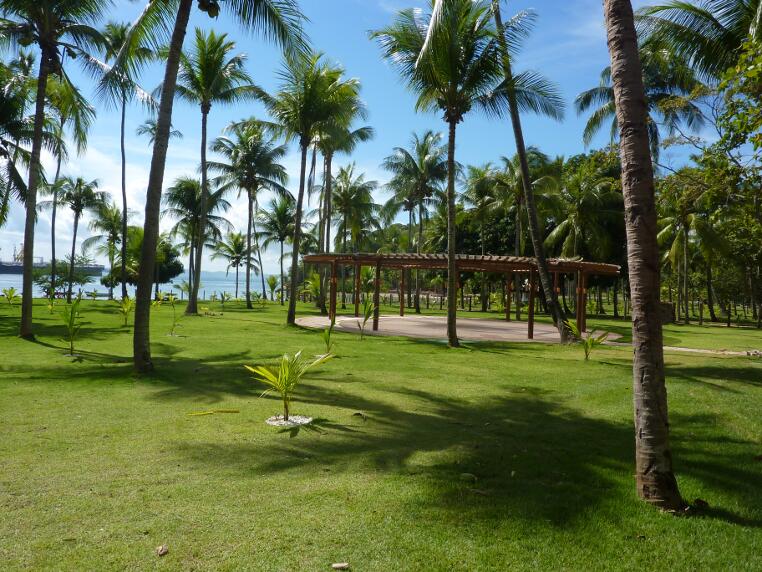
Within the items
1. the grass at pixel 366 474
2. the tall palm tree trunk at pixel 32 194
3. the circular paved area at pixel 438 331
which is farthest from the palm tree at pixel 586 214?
the tall palm tree trunk at pixel 32 194

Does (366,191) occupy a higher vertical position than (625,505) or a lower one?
higher

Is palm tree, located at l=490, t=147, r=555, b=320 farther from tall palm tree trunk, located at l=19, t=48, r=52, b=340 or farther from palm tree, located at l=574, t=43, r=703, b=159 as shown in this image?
tall palm tree trunk, located at l=19, t=48, r=52, b=340

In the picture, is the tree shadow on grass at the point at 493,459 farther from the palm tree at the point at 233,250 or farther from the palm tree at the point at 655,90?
the palm tree at the point at 233,250

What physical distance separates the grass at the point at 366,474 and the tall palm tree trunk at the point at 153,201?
667 mm

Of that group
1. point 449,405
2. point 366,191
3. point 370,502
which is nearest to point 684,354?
point 449,405

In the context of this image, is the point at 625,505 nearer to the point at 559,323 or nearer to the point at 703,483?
the point at 703,483

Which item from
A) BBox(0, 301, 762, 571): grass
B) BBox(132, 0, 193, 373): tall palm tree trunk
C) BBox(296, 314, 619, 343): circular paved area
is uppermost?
BBox(132, 0, 193, 373): tall palm tree trunk

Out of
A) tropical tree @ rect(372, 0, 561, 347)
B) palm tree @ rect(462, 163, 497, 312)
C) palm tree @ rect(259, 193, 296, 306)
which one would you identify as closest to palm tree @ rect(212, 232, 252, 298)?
palm tree @ rect(259, 193, 296, 306)

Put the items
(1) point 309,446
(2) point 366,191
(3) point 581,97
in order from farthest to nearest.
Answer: (2) point 366,191
(3) point 581,97
(1) point 309,446

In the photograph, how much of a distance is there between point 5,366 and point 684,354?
1483 centimetres

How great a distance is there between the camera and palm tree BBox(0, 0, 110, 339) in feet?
42.7

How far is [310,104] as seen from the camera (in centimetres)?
1969

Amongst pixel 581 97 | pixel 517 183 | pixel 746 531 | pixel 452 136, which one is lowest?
pixel 746 531

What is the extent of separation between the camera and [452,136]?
14.3 metres
